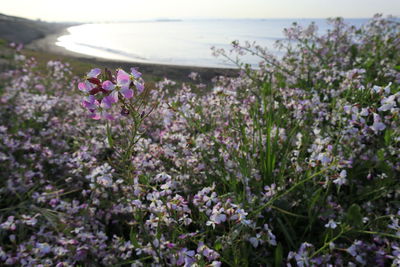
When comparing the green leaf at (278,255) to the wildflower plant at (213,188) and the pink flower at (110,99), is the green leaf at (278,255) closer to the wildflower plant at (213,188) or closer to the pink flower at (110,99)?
the wildflower plant at (213,188)

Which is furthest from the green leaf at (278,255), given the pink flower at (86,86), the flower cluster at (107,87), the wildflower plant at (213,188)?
the pink flower at (86,86)

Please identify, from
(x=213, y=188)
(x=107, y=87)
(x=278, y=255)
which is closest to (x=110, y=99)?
(x=107, y=87)

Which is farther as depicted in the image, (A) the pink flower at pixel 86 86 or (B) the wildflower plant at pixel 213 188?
(B) the wildflower plant at pixel 213 188

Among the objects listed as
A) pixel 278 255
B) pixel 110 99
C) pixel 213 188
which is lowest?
pixel 278 255

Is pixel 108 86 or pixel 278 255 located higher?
pixel 108 86

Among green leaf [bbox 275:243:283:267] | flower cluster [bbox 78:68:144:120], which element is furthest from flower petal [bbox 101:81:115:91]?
green leaf [bbox 275:243:283:267]

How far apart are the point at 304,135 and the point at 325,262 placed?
1157 millimetres

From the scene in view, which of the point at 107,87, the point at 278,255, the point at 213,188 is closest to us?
the point at 107,87

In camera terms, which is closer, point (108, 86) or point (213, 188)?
point (108, 86)

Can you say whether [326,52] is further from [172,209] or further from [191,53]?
[191,53]

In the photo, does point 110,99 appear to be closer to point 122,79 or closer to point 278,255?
point 122,79

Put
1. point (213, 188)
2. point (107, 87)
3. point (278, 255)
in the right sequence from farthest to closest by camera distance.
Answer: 1. point (213, 188)
2. point (278, 255)
3. point (107, 87)

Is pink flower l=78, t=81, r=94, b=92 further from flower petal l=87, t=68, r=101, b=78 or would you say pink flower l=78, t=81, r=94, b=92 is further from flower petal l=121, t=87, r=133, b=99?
flower petal l=121, t=87, r=133, b=99

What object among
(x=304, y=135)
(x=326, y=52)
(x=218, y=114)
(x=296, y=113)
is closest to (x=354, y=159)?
(x=304, y=135)
